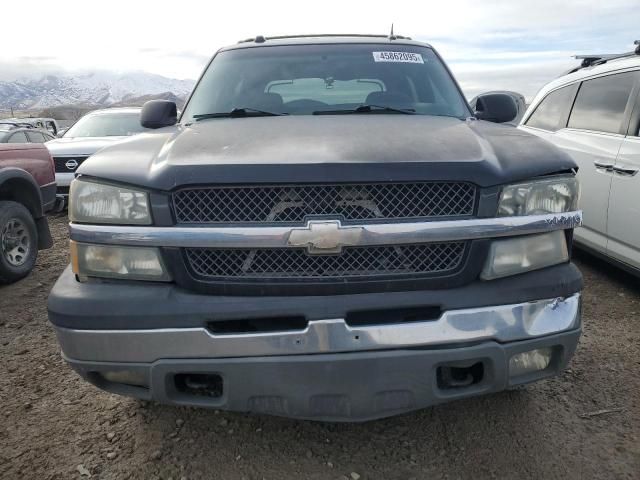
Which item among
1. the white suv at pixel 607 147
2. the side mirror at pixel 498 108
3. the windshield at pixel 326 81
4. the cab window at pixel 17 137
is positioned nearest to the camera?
the windshield at pixel 326 81

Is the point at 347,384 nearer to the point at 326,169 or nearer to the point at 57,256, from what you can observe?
the point at 326,169

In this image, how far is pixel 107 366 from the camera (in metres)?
2.07

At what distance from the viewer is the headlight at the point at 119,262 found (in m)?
2.06

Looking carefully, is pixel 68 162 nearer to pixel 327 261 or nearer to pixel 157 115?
pixel 157 115

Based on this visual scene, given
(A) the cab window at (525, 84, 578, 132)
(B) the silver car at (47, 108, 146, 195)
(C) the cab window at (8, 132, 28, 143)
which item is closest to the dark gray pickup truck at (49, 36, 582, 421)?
(A) the cab window at (525, 84, 578, 132)

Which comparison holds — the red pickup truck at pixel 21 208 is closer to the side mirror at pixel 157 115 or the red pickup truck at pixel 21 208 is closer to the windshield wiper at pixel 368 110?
the side mirror at pixel 157 115

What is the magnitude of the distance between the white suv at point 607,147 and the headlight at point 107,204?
3586mm

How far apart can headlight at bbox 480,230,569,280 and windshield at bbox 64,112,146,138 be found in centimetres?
888

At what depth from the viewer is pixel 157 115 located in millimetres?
3322

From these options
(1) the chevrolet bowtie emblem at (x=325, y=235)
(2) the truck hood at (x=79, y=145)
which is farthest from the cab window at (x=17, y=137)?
(1) the chevrolet bowtie emblem at (x=325, y=235)

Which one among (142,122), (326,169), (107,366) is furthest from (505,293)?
(142,122)

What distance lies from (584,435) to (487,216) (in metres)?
1.25

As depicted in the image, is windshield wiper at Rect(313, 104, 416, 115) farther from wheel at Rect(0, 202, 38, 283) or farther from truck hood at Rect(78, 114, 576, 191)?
wheel at Rect(0, 202, 38, 283)


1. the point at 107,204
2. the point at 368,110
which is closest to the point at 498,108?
the point at 368,110
